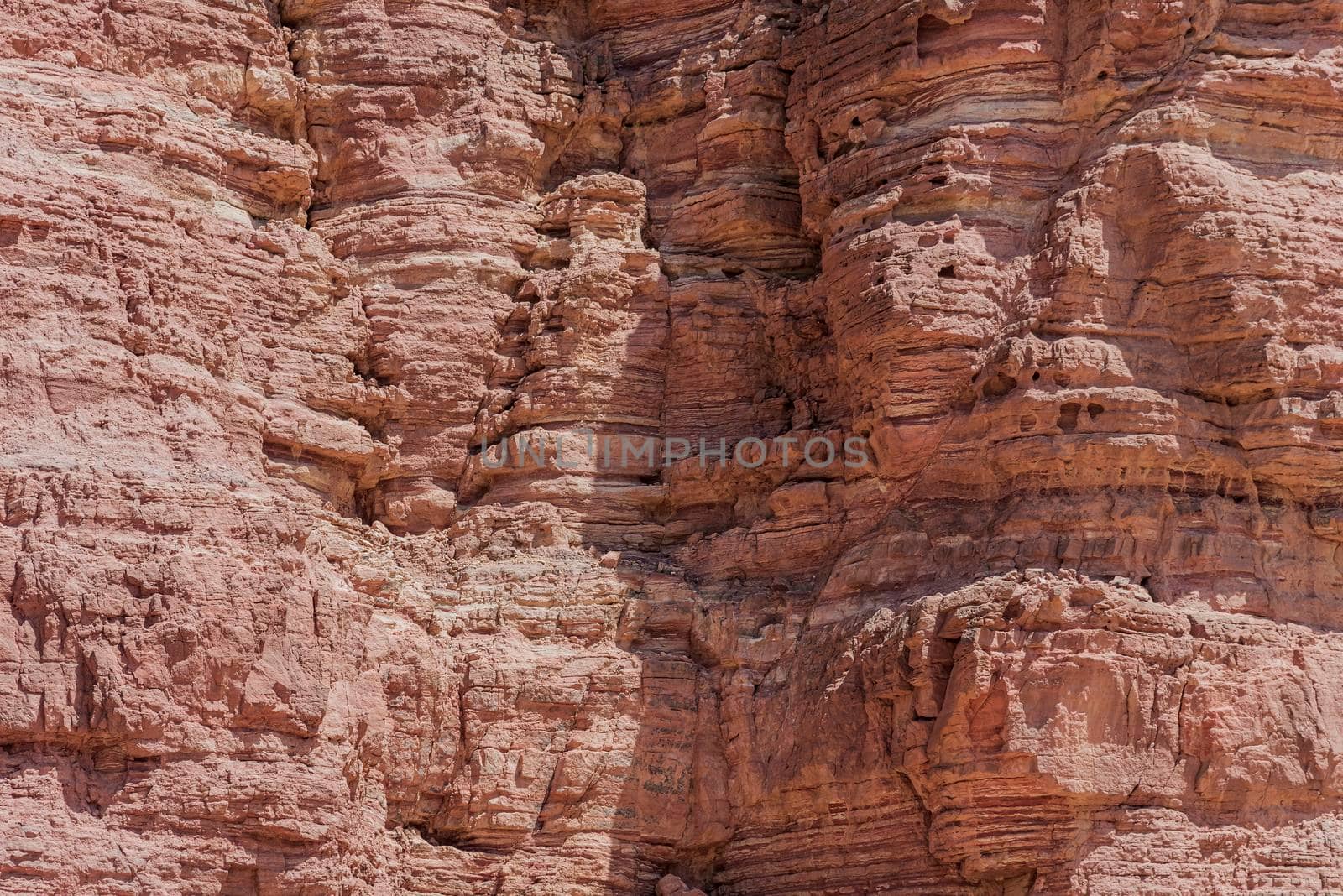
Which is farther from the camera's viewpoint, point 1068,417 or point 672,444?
point 672,444

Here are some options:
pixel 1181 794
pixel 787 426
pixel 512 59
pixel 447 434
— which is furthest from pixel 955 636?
pixel 512 59

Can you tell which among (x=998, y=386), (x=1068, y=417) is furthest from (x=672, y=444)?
(x=1068, y=417)

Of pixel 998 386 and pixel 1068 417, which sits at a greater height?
pixel 998 386

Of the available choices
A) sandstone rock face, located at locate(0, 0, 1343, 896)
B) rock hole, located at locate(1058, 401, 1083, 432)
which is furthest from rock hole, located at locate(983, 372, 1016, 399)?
rock hole, located at locate(1058, 401, 1083, 432)

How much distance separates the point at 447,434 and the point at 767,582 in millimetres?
3596

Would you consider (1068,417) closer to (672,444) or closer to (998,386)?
(998,386)

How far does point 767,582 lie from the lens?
24.5 metres

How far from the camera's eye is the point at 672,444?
25531 millimetres

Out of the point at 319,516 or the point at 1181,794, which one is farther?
the point at 319,516

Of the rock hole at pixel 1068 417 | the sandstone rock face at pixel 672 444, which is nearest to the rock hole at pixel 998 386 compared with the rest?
the sandstone rock face at pixel 672 444

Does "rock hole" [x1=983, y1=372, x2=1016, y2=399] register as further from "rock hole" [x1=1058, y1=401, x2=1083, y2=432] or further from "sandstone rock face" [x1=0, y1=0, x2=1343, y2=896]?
"rock hole" [x1=1058, y1=401, x2=1083, y2=432]

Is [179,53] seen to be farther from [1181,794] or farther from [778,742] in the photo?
[1181,794]

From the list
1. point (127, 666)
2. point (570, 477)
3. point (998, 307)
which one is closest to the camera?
point (127, 666)

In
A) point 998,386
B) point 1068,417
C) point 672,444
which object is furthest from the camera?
point 672,444
